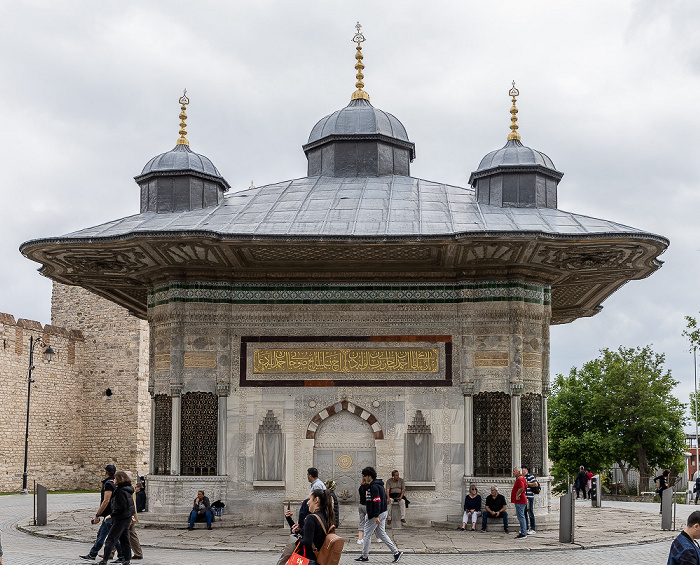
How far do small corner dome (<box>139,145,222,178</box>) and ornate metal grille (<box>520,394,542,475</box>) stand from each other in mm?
7740

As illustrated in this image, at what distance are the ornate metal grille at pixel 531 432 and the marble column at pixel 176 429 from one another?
6175mm

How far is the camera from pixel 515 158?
1758 centimetres

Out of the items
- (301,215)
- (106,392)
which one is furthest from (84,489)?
(301,215)

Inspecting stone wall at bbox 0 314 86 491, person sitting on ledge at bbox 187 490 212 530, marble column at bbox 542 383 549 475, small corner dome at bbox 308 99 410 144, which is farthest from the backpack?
stone wall at bbox 0 314 86 491

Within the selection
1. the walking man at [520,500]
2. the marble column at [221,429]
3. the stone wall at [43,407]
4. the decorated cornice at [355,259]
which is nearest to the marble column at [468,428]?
the walking man at [520,500]

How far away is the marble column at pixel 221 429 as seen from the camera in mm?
15789

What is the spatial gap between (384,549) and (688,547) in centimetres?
758

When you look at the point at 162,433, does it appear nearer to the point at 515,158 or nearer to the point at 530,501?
the point at 530,501

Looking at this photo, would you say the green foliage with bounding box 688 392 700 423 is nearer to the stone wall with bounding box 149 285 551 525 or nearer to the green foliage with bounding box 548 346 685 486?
the green foliage with bounding box 548 346 685 486

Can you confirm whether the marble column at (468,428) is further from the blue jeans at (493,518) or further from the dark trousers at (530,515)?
the dark trousers at (530,515)

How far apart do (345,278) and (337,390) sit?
2.10m

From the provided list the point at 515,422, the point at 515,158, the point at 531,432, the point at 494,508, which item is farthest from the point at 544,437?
the point at 515,158

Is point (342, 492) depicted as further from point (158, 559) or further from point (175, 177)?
point (175, 177)

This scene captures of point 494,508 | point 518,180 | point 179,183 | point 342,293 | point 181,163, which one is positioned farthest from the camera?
point 181,163
